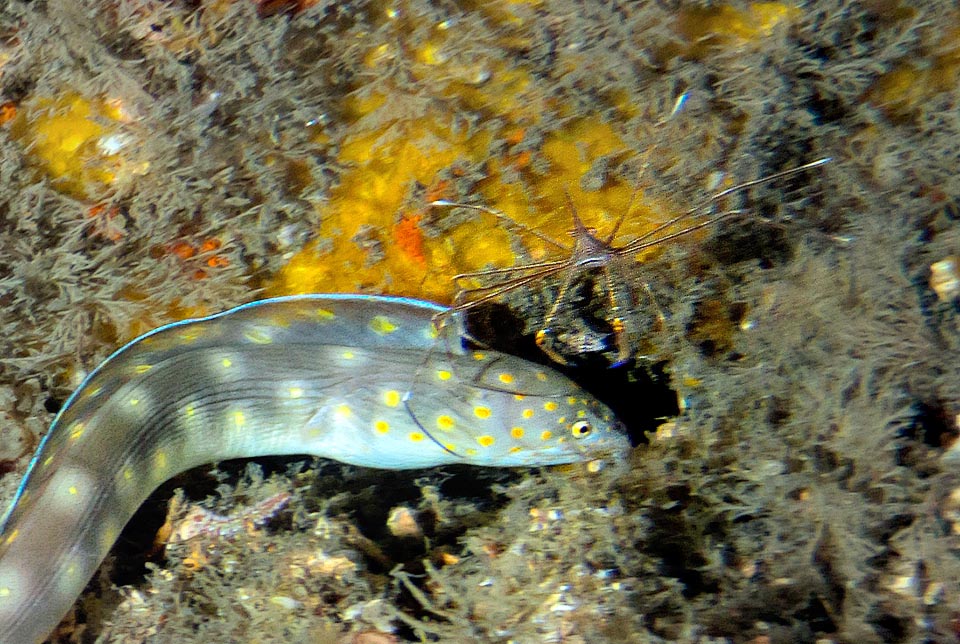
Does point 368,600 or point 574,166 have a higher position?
point 574,166

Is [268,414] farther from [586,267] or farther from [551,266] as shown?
[586,267]

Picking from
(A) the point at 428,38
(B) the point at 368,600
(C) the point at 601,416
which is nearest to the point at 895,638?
(C) the point at 601,416

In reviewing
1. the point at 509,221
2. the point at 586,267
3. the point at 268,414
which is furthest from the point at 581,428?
the point at 268,414

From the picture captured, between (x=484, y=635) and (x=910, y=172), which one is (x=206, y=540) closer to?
(x=484, y=635)

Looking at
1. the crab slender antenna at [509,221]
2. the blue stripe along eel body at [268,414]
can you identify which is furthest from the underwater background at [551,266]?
the blue stripe along eel body at [268,414]

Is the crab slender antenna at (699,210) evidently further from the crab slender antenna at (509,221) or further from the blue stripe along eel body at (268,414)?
the blue stripe along eel body at (268,414)

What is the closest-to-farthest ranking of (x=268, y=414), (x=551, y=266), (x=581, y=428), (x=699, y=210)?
(x=699, y=210)
(x=551, y=266)
(x=581, y=428)
(x=268, y=414)
